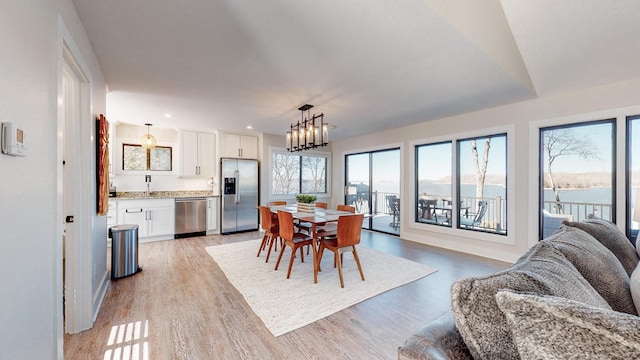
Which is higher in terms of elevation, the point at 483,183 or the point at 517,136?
the point at 517,136

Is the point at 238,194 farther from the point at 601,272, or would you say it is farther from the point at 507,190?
the point at 601,272

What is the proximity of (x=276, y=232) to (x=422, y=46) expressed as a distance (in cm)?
288

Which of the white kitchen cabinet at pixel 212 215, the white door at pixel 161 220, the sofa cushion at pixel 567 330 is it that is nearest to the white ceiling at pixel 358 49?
the sofa cushion at pixel 567 330

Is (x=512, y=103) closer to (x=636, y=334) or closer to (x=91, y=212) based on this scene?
(x=636, y=334)

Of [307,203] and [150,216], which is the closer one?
[307,203]

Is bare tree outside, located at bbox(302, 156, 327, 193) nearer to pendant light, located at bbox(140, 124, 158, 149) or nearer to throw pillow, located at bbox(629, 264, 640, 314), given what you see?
pendant light, located at bbox(140, 124, 158, 149)

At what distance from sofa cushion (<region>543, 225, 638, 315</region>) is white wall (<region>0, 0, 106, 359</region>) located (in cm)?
220

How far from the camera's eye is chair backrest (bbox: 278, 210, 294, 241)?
309cm

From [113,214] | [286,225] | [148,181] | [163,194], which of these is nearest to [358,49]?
[286,225]

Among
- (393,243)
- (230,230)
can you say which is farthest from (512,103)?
(230,230)

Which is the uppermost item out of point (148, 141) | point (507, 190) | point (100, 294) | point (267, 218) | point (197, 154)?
point (148, 141)

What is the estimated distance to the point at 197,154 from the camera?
5.65 m

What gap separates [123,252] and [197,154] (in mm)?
2993

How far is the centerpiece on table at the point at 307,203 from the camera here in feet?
12.2
